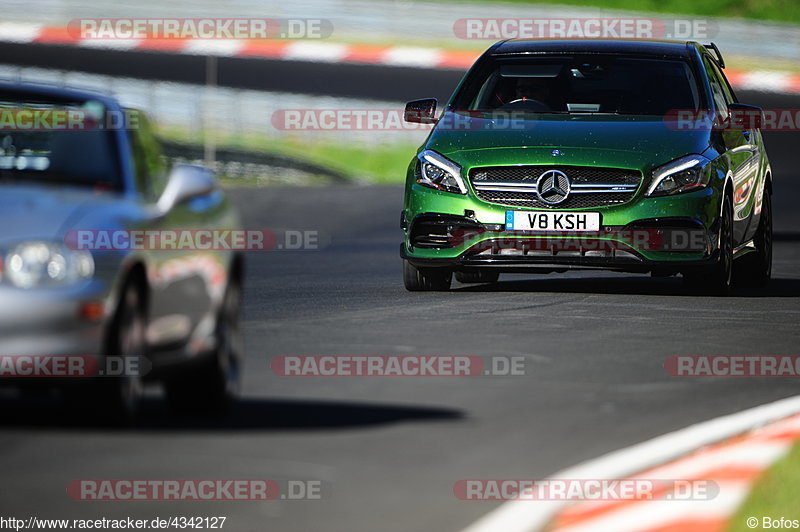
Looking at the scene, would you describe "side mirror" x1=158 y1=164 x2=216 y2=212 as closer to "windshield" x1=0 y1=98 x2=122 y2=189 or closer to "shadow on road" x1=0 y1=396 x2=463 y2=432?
"windshield" x1=0 y1=98 x2=122 y2=189

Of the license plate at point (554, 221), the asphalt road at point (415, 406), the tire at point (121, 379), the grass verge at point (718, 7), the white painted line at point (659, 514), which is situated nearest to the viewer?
the white painted line at point (659, 514)

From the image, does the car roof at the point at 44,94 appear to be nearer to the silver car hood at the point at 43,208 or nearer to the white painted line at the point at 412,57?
the silver car hood at the point at 43,208

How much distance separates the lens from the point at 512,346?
10.4 metres

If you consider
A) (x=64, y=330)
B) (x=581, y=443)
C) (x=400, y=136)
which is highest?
(x=64, y=330)

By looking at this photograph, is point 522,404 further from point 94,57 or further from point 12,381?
point 94,57

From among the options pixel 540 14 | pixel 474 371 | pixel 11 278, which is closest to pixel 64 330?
pixel 11 278

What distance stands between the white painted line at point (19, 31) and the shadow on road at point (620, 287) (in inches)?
759

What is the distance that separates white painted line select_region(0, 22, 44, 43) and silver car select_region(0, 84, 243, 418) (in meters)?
25.2

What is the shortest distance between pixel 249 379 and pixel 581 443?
2.00 m

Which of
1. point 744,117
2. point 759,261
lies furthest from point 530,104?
point 759,261

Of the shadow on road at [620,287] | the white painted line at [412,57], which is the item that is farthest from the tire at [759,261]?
the white painted line at [412,57]

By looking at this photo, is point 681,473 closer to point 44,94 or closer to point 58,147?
point 58,147

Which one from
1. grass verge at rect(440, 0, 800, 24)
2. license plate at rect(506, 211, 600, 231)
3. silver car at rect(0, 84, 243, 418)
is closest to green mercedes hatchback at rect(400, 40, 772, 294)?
license plate at rect(506, 211, 600, 231)

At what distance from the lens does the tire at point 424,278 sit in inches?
535
